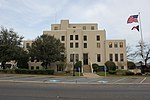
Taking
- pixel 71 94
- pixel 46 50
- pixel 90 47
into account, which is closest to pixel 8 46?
pixel 46 50

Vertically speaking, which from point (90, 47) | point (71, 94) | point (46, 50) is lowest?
point (71, 94)

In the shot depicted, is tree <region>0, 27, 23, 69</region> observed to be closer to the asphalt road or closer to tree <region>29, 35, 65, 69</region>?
tree <region>29, 35, 65, 69</region>

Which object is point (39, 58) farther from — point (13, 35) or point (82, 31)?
point (82, 31)

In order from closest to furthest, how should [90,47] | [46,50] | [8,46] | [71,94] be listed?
[71,94] → [8,46] → [46,50] → [90,47]

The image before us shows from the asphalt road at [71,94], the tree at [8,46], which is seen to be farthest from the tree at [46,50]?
the asphalt road at [71,94]

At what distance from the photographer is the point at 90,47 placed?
6119 centimetres

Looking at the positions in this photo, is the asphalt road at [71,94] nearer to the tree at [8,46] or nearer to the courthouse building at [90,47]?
the tree at [8,46]

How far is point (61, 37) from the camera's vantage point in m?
61.1

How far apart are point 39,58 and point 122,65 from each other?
22064mm

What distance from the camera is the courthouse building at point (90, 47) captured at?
60.4 metres

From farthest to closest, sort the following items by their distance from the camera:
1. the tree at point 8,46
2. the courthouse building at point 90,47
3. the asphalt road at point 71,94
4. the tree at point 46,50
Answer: the courthouse building at point 90,47 < the tree at point 46,50 < the tree at point 8,46 < the asphalt road at point 71,94

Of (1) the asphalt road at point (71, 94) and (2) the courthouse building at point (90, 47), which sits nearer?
(1) the asphalt road at point (71, 94)

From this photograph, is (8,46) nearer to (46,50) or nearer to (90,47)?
(46,50)

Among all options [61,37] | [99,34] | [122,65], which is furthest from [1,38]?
[122,65]
